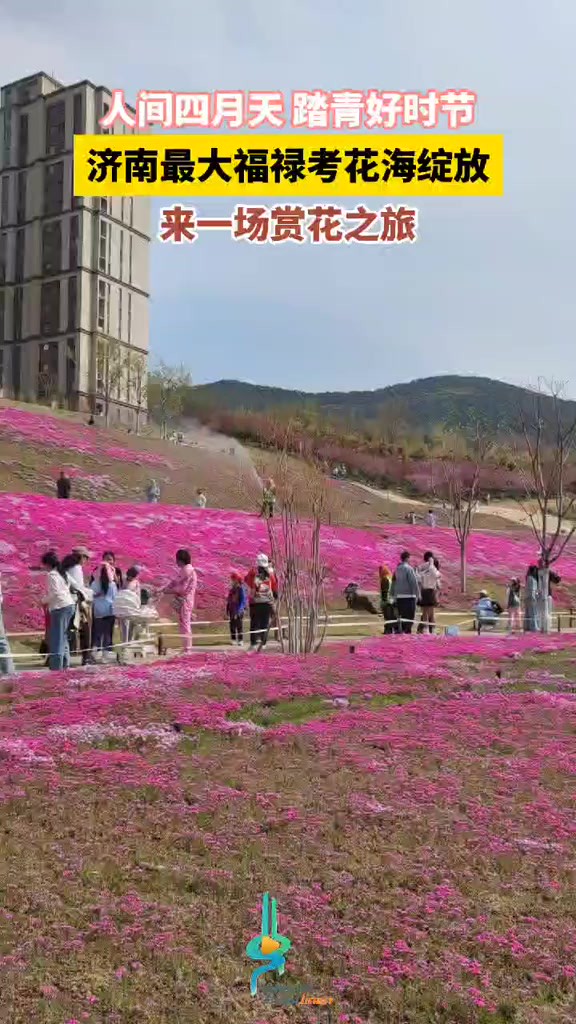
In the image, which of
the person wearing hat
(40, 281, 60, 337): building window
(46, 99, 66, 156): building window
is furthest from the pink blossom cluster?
(46, 99, 66, 156): building window

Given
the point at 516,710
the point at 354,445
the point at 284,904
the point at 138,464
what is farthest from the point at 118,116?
the point at 354,445

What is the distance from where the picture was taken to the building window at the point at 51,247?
8769 centimetres

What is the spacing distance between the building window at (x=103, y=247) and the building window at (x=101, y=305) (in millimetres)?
1388

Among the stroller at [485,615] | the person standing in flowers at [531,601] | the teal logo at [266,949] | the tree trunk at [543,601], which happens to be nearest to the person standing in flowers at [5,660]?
the teal logo at [266,949]

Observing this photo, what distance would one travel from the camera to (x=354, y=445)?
85.2 metres

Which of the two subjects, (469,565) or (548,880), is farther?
(469,565)

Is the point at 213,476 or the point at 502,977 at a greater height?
the point at 213,476

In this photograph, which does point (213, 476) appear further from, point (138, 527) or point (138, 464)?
point (138, 527)

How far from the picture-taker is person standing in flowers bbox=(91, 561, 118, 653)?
16.5 m

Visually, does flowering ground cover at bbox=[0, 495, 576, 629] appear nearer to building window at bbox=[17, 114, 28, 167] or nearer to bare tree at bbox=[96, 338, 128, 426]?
bare tree at bbox=[96, 338, 128, 426]

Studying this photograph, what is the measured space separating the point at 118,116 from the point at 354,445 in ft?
220

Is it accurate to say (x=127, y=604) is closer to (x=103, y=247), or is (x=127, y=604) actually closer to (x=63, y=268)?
(x=63, y=268)

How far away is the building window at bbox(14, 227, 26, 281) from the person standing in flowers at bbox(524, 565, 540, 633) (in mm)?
75229

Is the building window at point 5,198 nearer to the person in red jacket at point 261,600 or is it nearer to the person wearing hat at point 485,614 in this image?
the person wearing hat at point 485,614
